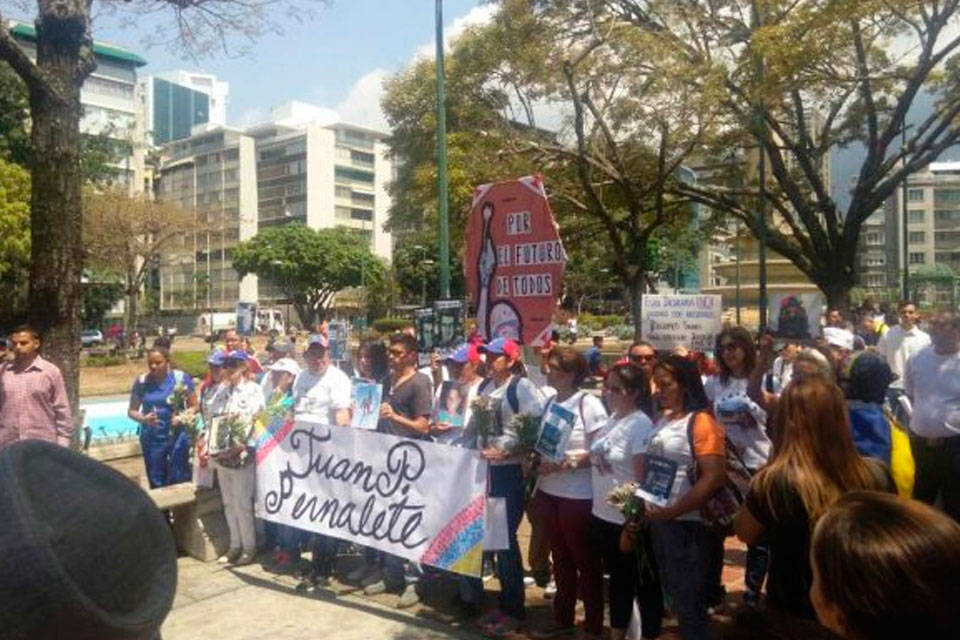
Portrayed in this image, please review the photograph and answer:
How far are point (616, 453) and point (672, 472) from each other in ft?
1.83

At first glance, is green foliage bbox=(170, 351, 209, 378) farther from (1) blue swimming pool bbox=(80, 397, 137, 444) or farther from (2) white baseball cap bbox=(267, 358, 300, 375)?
(2) white baseball cap bbox=(267, 358, 300, 375)

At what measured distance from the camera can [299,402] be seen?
6918mm

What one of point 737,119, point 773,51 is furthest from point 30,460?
point 737,119

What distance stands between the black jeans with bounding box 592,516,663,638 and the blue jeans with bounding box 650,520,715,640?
304mm

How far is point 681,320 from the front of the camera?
10.2 meters

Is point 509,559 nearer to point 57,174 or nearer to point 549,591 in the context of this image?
point 549,591

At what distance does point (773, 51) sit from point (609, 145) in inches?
133

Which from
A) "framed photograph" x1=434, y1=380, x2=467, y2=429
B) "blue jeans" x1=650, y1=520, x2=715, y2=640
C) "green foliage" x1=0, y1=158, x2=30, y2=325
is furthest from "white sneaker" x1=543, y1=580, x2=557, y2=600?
"green foliage" x1=0, y1=158, x2=30, y2=325

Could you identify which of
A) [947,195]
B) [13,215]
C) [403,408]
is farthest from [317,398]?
[947,195]

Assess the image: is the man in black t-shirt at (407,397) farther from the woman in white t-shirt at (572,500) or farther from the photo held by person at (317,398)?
the woman in white t-shirt at (572,500)

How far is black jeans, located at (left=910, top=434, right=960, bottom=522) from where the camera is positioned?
5.42 m

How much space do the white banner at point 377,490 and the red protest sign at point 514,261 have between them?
5.69 feet

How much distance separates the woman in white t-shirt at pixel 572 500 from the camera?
5113 millimetres

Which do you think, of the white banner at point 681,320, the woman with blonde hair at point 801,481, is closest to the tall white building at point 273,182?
the white banner at point 681,320
